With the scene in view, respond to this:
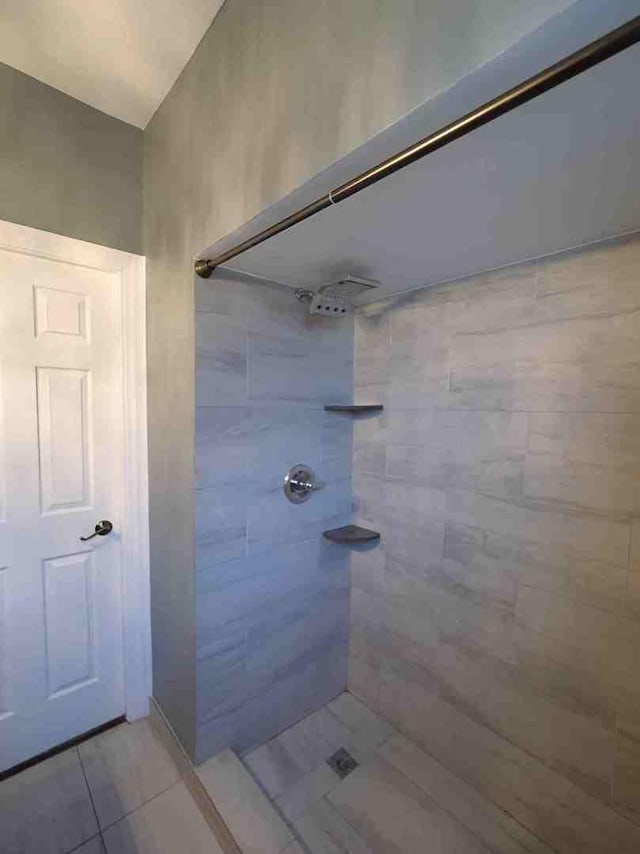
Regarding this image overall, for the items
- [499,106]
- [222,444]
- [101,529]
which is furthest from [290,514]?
[499,106]

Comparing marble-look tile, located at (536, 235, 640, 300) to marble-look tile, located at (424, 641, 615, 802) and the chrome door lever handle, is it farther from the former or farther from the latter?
the chrome door lever handle

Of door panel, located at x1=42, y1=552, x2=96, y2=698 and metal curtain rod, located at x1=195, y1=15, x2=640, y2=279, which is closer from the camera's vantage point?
metal curtain rod, located at x1=195, y1=15, x2=640, y2=279

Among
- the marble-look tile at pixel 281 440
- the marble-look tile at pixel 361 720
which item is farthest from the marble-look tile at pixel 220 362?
the marble-look tile at pixel 361 720

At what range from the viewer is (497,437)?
1255 mm

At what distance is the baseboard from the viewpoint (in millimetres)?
1137

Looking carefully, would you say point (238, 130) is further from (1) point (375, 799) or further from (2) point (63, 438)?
(1) point (375, 799)

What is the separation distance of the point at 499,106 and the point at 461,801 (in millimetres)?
1928

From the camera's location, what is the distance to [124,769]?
4.61 ft

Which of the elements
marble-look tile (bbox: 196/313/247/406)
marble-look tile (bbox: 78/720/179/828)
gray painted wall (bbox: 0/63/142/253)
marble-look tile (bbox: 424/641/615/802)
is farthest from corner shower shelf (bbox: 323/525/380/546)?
gray painted wall (bbox: 0/63/142/253)

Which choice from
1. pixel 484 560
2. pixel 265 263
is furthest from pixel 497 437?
pixel 265 263

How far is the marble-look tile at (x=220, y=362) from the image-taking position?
1243mm

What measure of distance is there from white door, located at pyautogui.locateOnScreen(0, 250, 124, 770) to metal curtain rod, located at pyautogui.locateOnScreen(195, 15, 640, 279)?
1053mm

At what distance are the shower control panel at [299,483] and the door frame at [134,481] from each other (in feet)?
2.04

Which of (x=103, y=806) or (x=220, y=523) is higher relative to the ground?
(x=220, y=523)
